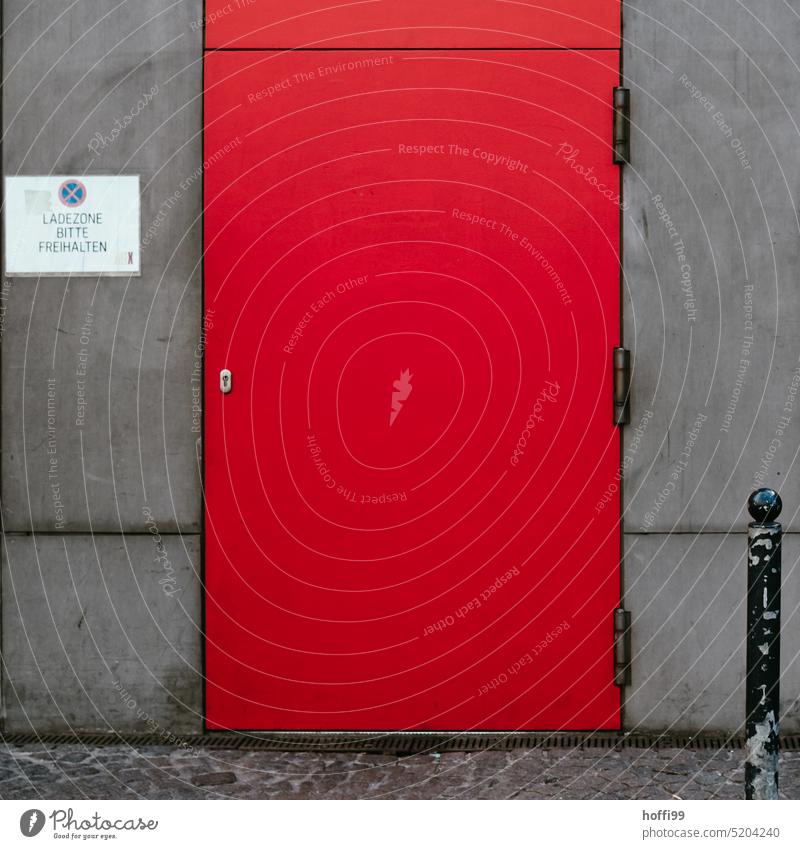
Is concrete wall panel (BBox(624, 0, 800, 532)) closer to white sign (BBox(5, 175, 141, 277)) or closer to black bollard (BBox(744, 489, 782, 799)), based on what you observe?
black bollard (BBox(744, 489, 782, 799))

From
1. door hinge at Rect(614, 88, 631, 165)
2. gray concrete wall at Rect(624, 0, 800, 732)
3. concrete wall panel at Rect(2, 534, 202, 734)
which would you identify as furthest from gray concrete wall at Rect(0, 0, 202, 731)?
gray concrete wall at Rect(624, 0, 800, 732)

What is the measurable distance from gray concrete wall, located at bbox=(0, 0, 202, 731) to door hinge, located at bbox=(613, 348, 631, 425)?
5.35 ft

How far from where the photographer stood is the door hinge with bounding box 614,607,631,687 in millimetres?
4109

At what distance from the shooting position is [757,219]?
13.4 feet

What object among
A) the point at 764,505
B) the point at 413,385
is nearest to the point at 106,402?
the point at 413,385

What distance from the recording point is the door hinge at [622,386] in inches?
160

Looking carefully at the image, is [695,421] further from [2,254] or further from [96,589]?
[2,254]

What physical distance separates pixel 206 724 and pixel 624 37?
123 inches

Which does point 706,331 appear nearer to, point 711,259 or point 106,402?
point 711,259

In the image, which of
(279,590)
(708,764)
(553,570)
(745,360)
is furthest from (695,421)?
(279,590)

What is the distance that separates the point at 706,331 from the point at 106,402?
2348 millimetres

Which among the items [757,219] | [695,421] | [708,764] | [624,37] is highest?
[624,37]

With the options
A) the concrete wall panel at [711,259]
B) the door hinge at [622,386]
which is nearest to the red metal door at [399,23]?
the concrete wall panel at [711,259]

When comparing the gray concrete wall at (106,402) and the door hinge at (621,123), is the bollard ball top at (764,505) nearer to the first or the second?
the door hinge at (621,123)
